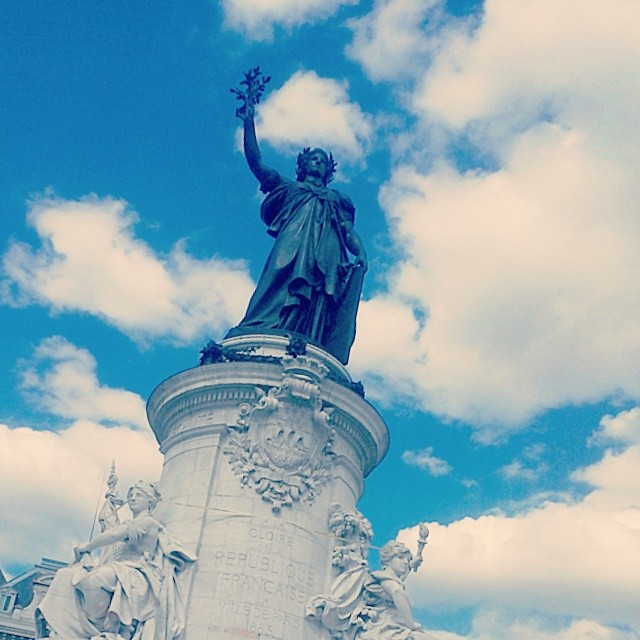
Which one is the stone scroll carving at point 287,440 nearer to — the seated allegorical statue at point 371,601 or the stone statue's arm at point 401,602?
the seated allegorical statue at point 371,601

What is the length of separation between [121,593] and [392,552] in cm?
526

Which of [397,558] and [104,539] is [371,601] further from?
[104,539]

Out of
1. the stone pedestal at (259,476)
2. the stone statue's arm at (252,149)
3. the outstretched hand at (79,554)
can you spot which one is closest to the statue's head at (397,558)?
the stone pedestal at (259,476)

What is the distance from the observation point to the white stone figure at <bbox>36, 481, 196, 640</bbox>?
1459 centimetres

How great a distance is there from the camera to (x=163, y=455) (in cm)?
1883

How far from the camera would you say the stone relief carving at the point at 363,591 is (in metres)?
15.9

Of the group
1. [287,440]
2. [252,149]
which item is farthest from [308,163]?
[287,440]

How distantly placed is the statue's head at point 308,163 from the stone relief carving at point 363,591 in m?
10.0

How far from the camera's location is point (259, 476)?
16875mm

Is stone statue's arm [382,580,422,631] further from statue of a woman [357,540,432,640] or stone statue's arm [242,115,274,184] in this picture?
stone statue's arm [242,115,274,184]

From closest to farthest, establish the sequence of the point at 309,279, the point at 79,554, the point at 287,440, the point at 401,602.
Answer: the point at 79,554 < the point at 401,602 < the point at 287,440 < the point at 309,279

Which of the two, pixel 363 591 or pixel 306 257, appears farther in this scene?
pixel 306 257

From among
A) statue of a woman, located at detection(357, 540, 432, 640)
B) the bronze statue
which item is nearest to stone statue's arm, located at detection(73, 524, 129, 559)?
statue of a woman, located at detection(357, 540, 432, 640)

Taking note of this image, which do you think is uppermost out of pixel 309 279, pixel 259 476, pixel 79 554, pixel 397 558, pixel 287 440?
pixel 309 279
